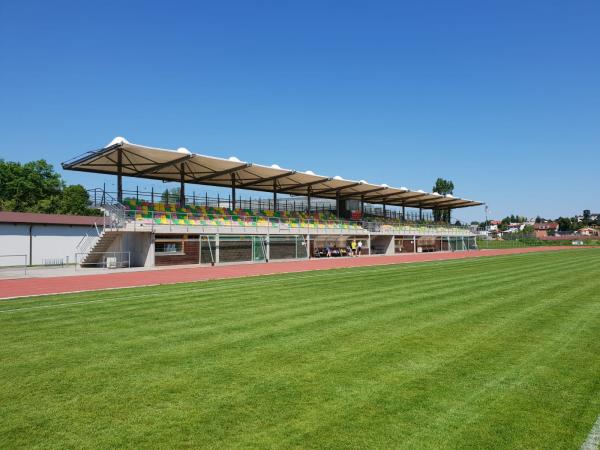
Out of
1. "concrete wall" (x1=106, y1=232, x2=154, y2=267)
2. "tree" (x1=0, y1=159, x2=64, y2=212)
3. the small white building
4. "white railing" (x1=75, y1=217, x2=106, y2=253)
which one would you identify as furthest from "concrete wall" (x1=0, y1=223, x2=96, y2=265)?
"tree" (x1=0, y1=159, x2=64, y2=212)

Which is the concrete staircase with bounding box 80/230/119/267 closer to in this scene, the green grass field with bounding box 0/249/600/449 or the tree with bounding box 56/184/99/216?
the green grass field with bounding box 0/249/600/449

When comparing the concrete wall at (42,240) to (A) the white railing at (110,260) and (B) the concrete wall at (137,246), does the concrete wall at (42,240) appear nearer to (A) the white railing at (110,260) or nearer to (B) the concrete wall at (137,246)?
(A) the white railing at (110,260)

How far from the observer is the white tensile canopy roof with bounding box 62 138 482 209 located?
101ft

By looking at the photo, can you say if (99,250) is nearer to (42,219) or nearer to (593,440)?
(42,219)

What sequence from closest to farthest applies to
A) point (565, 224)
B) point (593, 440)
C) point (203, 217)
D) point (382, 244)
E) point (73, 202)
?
point (593, 440), point (203, 217), point (382, 244), point (73, 202), point (565, 224)

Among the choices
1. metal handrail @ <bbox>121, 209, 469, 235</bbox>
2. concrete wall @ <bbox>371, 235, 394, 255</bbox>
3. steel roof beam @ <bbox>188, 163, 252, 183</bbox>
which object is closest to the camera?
metal handrail @ <bbox>121, 209, 469, 235</bbox>

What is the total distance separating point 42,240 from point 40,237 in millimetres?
284

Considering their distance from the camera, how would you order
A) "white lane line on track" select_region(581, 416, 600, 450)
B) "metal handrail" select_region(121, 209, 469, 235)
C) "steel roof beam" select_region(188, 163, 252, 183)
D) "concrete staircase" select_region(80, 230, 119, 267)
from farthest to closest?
"steel roof beam" select_region(188, 163, 252, 183) < "metal handrail" select_region(121, 209, 469, 235) < "concrete staircase" select_region(80, 230, 119, 267) < "white lane line on track" select_region(581, 416, 600, 450)

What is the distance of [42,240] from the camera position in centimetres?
3444

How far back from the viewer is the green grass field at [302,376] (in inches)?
165

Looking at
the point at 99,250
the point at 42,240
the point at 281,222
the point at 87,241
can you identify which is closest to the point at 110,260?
Answer: the point at 99,250

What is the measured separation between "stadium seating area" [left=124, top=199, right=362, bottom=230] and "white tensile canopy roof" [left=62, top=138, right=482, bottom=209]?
2.87 metres

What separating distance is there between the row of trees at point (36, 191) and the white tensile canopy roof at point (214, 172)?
29.0 m

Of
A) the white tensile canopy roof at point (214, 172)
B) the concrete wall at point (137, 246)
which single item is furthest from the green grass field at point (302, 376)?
the white tensile canopy roof at point (214, 172)
